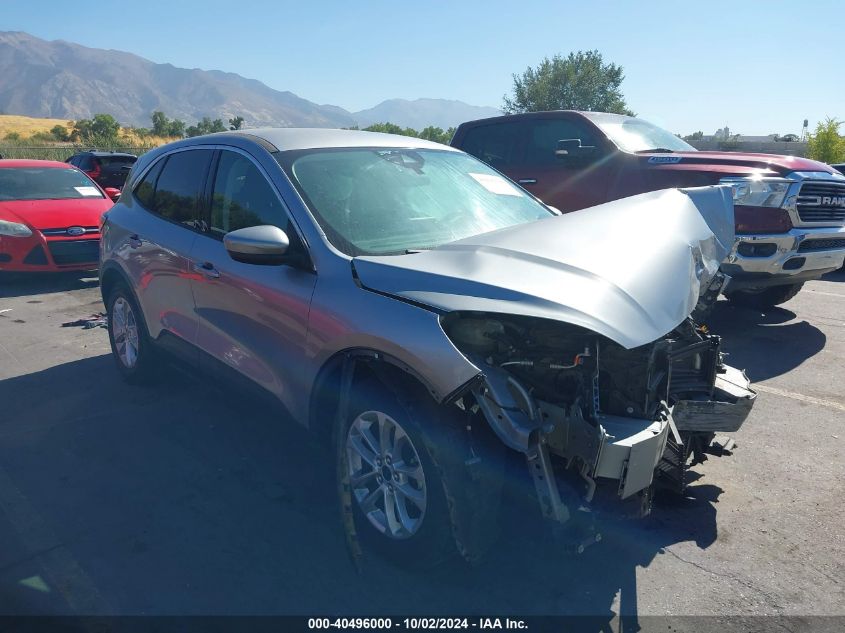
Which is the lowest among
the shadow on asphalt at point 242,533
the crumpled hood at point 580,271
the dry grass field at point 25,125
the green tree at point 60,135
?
the dry grass field at point 25,125

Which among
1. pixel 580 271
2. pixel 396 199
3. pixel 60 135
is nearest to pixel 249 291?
pixel 396 199

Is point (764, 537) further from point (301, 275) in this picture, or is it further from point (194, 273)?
point (194, 273)

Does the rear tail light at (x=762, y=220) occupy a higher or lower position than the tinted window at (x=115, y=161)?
higher

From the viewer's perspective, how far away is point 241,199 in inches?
154

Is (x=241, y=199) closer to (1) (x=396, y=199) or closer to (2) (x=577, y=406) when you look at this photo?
(1) (x=396, y=199)

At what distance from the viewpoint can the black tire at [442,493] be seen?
102 inches

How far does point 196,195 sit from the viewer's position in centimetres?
433

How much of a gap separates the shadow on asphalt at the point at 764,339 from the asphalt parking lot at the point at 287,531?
53 cm

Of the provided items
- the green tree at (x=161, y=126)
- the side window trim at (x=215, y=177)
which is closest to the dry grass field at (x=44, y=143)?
the green tree at (x=161, y=126)

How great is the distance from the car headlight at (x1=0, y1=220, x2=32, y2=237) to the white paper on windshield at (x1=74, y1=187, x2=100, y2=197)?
5.09 ft

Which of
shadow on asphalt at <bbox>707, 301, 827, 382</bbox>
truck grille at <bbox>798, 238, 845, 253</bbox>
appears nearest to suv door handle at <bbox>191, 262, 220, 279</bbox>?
shadow on asphalt at <bbox>707, 301, 827, 382</bbox>

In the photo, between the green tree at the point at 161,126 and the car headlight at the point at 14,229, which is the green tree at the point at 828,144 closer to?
the car headlight at the point at 14,229

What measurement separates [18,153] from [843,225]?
33.3 meters

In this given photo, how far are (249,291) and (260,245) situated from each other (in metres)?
0.53
